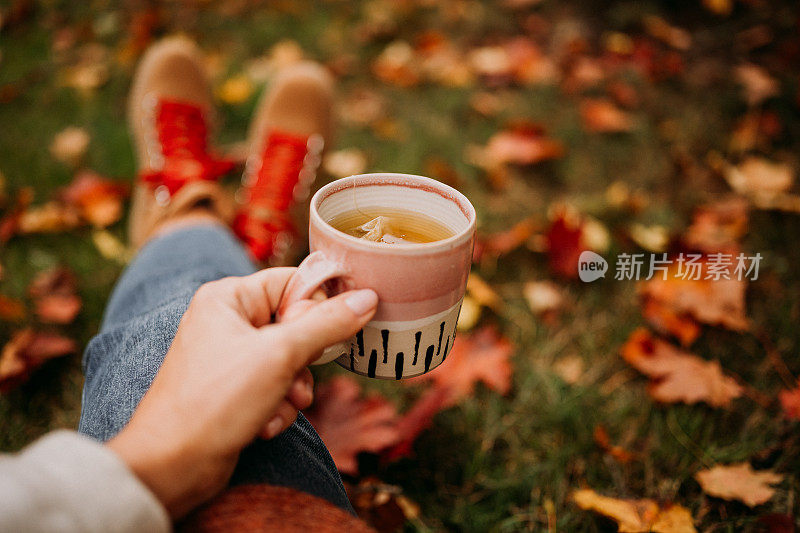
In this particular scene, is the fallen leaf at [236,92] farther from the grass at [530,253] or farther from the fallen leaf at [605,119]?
the fallen leaf at [605,119]

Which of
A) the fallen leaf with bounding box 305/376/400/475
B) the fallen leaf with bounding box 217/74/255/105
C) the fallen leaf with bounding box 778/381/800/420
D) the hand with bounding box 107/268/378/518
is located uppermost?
the hand with bounding box 107/268/378/518

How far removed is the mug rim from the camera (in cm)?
52

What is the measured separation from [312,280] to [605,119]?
147 cm

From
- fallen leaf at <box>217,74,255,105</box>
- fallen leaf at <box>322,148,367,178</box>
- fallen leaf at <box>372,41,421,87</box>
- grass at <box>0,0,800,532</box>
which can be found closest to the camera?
grass at <box>0,0,800,532</box>

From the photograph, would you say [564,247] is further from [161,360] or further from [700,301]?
[161,360]

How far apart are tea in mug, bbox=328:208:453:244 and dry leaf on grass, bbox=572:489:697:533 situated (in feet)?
1.63

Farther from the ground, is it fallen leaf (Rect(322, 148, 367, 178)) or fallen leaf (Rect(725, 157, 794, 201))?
fallen leaf (Rect(322, 148, 367, 178))

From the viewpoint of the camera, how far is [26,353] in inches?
41.6

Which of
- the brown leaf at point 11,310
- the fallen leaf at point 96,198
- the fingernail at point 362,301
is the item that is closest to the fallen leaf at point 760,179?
the fingernail at point 362,301

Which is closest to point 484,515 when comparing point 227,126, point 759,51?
point 227,126

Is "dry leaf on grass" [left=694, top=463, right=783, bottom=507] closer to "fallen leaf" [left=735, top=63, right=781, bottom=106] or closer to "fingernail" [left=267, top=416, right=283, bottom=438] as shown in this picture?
"fingernail" [left=267, top=416, right=283, bottom=438]

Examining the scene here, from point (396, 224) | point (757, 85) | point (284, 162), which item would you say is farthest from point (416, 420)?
point (757, 85)

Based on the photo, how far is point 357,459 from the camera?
91cm

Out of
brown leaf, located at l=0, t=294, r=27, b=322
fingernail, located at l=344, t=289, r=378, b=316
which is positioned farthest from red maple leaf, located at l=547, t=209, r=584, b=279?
brown leaf, located at l=0, t=294, r=27, b=322
